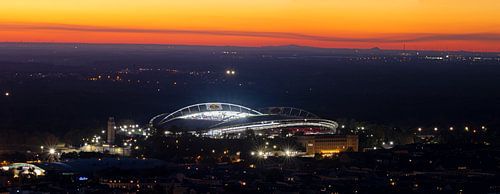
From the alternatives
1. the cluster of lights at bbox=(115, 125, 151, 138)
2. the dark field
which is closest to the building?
the cluster of lights at bbox=(115, 125, 151, 138)

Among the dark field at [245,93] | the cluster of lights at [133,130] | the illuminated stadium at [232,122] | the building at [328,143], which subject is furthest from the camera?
the dark field at [245,93]

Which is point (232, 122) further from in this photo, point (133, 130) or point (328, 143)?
point (328, 143)

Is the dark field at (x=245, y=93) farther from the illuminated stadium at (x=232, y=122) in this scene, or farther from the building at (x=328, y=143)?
the building at (x=328, y=143)

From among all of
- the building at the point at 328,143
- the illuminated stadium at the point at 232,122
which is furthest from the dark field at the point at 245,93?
the building at the point at 328,143

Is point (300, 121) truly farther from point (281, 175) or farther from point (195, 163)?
point (281, 175)

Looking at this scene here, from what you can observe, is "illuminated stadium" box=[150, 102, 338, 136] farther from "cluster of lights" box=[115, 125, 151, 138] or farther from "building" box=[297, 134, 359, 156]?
"building" box=[297, 134, 359, 156]

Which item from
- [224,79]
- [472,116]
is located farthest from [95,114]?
[224,79]
